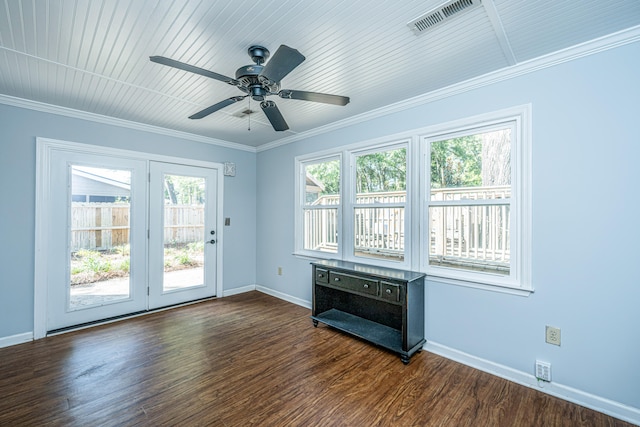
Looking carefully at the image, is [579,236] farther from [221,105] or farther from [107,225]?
[107,225]

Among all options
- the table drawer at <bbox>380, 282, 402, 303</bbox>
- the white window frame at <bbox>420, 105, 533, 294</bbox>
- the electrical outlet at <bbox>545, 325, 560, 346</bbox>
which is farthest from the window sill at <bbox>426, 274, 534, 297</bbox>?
the table drawer at <bbox>380, 282, 402, 303</bbox>

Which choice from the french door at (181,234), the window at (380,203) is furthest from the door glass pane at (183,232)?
the window at (380,203)

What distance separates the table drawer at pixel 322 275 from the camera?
3.33m

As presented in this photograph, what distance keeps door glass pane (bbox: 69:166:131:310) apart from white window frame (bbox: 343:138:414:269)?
2839mm

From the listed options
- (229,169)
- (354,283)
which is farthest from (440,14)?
(229,169)

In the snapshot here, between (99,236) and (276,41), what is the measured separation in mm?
3159

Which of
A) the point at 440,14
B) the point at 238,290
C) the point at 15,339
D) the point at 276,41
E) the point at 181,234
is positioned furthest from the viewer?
the point at 238,290

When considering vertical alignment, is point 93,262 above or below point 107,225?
below

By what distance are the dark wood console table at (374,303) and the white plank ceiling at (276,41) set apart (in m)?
1.85

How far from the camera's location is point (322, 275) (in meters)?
3.38

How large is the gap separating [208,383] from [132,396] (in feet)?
1.71

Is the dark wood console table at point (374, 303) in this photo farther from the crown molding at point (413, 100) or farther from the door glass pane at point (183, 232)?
the door glass pane at point (183, 232)

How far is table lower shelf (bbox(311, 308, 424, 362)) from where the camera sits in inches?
105

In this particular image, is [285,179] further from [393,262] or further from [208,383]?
[208,383]
